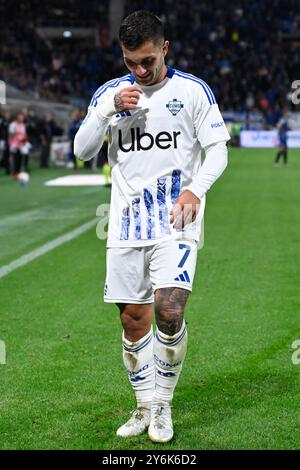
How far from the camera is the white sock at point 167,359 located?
204 inches

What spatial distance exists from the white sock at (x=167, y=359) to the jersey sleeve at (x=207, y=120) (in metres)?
1.04

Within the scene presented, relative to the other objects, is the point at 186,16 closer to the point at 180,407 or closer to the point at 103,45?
the point at 103,45

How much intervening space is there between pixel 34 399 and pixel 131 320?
1057 mm

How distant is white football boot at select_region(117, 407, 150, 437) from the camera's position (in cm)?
516

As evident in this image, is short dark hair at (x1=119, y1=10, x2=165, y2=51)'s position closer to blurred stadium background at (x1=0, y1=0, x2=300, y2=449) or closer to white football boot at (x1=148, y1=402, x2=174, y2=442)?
white football boot at (x1=148, y1=402, x2=174, y2=442)

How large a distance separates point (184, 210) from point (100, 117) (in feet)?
2.22

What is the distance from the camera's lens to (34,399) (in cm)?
596

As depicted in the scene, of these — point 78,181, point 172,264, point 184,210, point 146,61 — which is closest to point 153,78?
point 146,61

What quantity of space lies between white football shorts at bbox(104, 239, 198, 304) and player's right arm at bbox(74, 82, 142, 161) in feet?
1.94

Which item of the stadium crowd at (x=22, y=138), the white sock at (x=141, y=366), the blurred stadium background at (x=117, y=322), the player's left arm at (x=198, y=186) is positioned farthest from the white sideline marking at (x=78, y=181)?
the player's left arm at (x=198, y=186)

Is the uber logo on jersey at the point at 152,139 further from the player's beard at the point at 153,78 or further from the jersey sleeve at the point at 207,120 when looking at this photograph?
the player's beard at the point at 153,78
